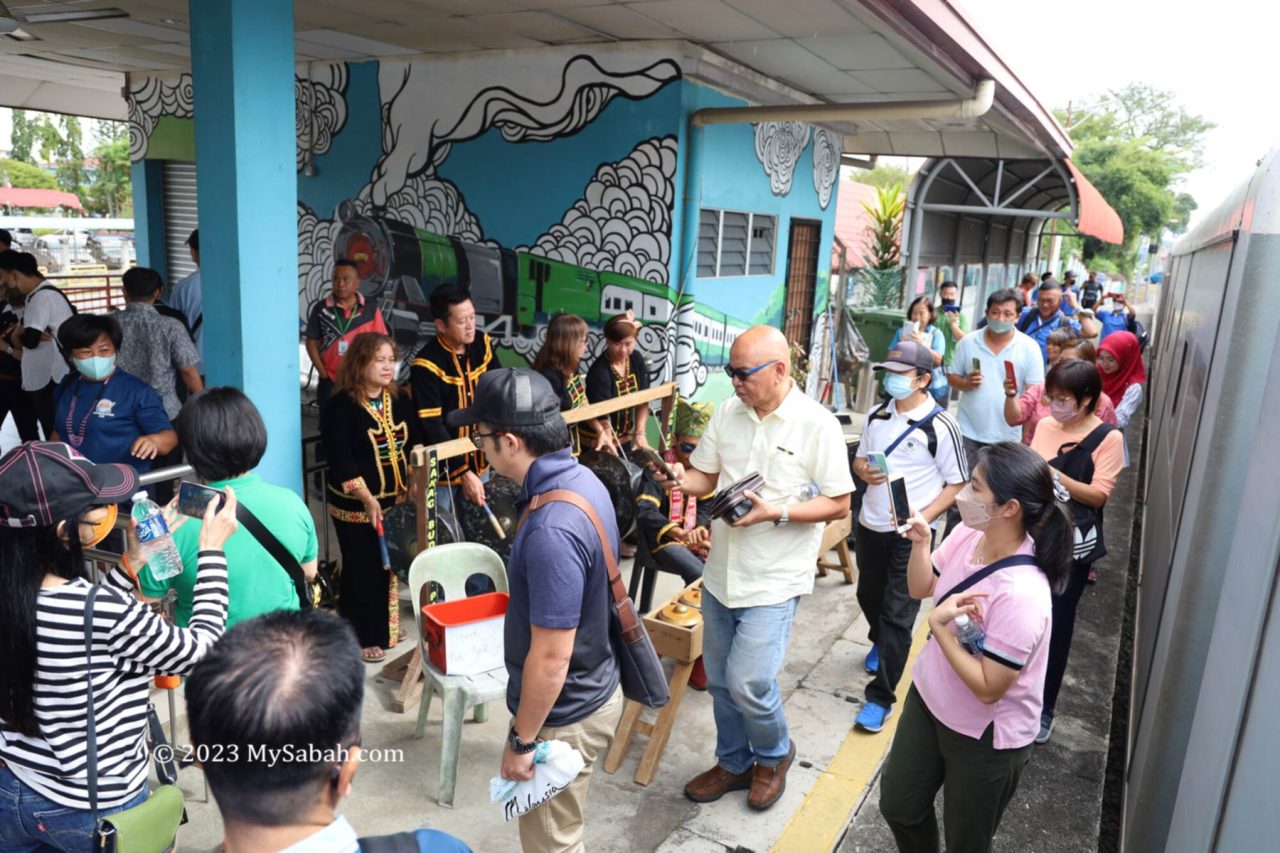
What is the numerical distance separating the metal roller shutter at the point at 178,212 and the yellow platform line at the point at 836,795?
1014 centimetres

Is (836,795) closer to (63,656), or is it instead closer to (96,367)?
(63,656)

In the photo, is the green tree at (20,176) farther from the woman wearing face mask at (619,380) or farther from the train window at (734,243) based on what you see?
the woman wearing face mask at (619,380)

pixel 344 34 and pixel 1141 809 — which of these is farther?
pixel 344 34

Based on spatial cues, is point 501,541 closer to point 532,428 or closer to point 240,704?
point 532,428

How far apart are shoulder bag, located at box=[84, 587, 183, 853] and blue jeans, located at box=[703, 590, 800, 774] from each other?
6.77ft

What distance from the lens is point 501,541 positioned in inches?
201

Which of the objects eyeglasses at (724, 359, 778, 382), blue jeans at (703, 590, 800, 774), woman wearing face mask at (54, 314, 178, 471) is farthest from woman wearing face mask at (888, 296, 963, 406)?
woman wearing face mask at (54, 314, 178, 471)

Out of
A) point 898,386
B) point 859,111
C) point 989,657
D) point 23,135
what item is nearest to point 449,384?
point 898,386

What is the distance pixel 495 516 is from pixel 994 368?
12.1ft

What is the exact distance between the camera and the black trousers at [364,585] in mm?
4766

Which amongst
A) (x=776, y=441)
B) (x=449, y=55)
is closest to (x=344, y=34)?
(x=449, y=55)

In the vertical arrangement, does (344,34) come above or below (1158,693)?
above

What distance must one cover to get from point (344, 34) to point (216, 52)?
3509mm

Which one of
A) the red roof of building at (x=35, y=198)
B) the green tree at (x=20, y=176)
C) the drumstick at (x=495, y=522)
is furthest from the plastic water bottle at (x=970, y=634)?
the green tree at (x=20, y=176)
